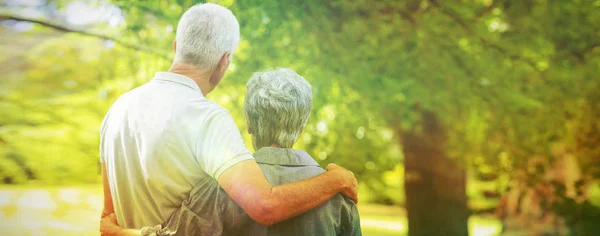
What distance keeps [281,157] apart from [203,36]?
399 mm

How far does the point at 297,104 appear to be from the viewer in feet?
5.06

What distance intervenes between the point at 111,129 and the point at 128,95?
0.35 ft

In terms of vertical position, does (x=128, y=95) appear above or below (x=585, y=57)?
below

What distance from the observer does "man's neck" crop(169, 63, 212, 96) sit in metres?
1.56

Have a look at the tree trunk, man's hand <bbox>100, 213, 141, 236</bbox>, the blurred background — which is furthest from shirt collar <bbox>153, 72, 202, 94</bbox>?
the tree trunk

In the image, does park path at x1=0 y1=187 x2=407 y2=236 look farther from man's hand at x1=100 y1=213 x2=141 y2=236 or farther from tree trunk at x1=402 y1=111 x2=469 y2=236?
tree trunk at x1=402 y1=111 x2=469 y2=236

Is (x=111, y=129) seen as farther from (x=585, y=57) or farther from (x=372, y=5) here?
(x=585, y=57)

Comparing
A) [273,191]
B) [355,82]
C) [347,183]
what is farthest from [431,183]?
[273,191]

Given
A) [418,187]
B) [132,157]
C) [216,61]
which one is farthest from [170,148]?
[418,187]

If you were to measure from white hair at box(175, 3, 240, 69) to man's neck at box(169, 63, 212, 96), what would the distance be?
1cm

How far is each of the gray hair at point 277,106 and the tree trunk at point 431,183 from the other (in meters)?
2.17

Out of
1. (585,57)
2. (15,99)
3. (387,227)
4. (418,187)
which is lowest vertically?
(387,227)

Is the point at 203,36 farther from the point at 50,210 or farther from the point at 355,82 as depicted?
the point at 50,210

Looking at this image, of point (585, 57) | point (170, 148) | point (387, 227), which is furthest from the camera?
point (387, 227)
